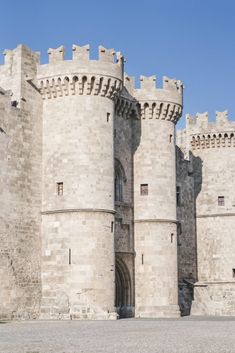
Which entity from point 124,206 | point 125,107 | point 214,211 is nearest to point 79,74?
point 125,107

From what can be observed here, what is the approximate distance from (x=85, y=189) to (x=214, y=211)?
12.4 m

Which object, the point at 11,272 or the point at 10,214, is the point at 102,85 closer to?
the point at 10,214

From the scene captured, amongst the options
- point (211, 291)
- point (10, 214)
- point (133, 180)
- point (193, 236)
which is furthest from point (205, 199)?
point (10, 214)

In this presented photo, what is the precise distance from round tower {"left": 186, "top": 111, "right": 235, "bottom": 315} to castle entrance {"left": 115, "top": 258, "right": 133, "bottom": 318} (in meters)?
6.48

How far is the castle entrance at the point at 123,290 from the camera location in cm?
2969

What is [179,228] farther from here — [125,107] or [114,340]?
[114,340]

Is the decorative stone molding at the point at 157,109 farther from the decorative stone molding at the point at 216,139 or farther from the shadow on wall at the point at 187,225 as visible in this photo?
the decorative stone molding at the point at 216,139

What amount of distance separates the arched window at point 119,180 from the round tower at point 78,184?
276cm

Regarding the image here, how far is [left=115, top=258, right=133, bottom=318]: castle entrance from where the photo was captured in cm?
2969

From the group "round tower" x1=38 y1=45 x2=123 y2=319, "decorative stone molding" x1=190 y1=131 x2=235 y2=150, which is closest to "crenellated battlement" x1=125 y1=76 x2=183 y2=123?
"round tower" x1=38 y1=45 x2=123 y2=319

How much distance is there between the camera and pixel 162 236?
3030 centimetres

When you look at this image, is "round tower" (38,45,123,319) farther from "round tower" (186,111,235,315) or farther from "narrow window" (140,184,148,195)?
"round tower" (186,111,235,315)

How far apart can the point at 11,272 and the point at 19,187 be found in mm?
3237

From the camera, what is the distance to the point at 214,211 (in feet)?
121
